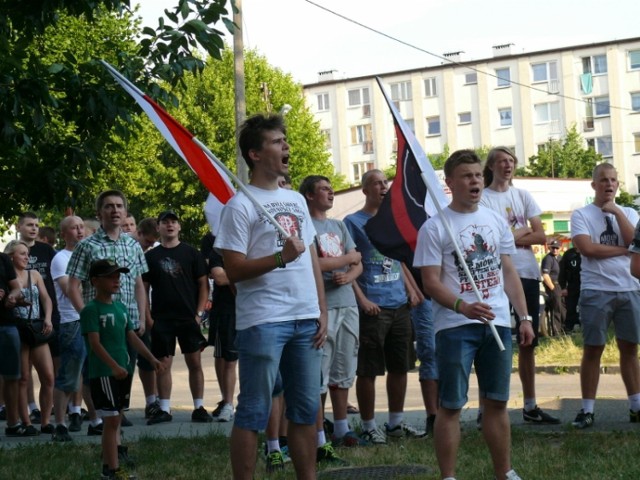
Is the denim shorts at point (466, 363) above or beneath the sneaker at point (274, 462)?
above

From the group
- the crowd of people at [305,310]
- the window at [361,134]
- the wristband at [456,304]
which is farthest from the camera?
the window at [361,134]

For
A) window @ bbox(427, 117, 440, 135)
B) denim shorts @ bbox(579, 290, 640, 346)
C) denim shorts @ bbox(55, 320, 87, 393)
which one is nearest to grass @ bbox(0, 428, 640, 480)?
denim shorts @ bbox(579, 290, 640, 346)

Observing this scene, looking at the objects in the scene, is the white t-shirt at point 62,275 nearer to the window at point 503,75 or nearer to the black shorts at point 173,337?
the black shorts at point 173,337

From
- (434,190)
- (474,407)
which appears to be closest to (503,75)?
(474,407)

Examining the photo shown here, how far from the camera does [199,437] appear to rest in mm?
9469

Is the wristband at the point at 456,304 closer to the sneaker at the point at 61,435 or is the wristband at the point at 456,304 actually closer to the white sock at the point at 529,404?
the white sock at the point at 529,404

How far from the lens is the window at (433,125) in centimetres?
8966

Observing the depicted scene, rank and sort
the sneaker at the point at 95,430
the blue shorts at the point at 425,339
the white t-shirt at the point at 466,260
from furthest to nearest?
the sneaker at the point at 95,430 → the blue shorts at the point at 425,339 → the white t-shirt at the point at 466,260

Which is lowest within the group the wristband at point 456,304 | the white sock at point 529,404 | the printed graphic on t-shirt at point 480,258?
the white sock at point 529,404

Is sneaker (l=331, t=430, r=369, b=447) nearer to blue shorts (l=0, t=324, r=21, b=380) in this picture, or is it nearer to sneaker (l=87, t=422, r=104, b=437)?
sneaker (l=87, t=422, r=104, b=437)

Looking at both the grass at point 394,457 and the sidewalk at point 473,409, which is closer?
the grass at point 394,457

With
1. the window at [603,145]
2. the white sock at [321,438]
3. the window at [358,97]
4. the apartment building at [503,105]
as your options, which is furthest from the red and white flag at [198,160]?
the window at [358,97]

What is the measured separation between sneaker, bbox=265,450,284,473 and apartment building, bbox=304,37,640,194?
71967 mm

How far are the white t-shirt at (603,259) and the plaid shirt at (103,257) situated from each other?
11.8 feet
